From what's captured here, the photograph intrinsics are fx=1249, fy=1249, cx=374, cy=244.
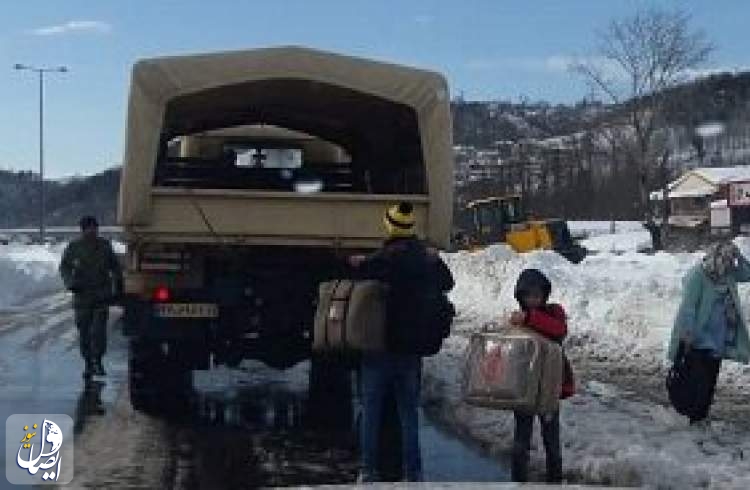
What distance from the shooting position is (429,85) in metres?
10.8

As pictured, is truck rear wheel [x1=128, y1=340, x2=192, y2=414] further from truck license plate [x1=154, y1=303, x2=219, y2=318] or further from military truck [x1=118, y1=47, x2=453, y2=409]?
truck license plate [x1=154, y1=303, x2=219, y2=318]

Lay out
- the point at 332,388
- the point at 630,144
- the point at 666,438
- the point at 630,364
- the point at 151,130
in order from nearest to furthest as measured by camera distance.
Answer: the point at 666,438
the point at 151,130
the point at 332,388
the point at 630,364
the point at 630,144

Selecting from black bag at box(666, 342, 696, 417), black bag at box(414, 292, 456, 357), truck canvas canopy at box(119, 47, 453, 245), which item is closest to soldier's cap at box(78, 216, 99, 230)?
truck canvas canopy at box(119, 47, 453, 245)

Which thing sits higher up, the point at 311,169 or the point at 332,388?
the point at 311,169

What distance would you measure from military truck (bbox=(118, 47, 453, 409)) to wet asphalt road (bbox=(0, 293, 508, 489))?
0.60m

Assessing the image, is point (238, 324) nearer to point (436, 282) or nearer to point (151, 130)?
point (151, 130)

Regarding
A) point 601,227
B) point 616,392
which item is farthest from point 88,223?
point 601,227

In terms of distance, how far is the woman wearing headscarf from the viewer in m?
9.79

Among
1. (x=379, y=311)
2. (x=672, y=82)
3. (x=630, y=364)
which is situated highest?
(x=672, y=82)

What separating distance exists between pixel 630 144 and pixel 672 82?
25.2 feet

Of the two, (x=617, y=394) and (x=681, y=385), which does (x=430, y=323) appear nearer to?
(x=681, y=385)

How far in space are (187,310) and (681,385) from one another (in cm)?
409

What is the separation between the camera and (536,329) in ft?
25.5

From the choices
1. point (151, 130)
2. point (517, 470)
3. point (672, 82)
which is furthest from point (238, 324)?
A: point (672, 82)
